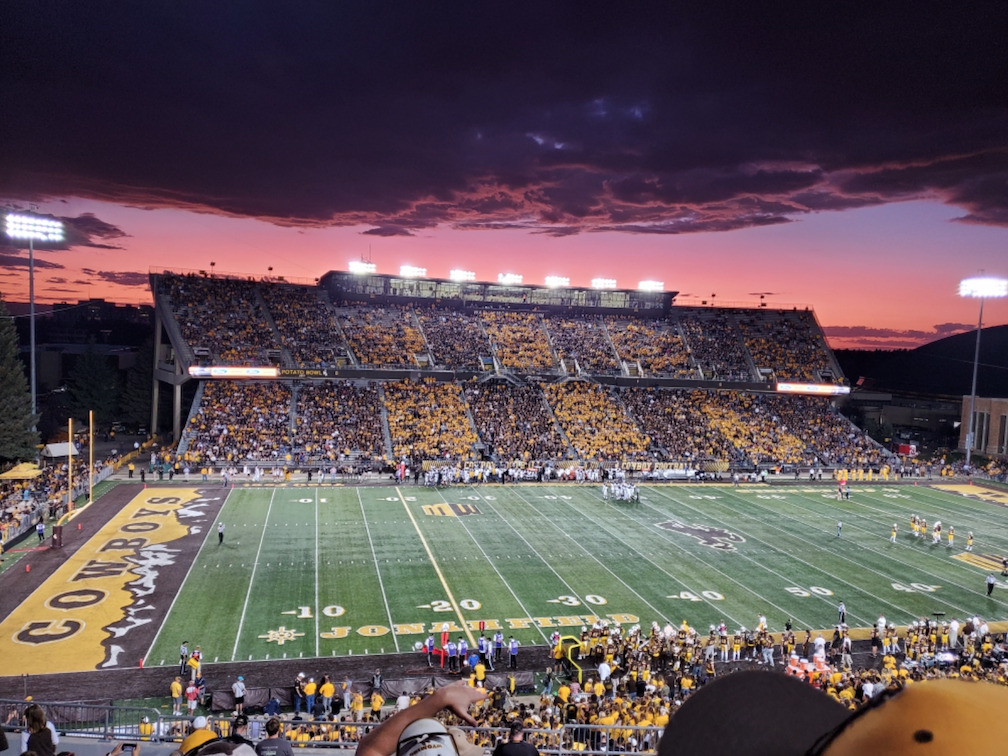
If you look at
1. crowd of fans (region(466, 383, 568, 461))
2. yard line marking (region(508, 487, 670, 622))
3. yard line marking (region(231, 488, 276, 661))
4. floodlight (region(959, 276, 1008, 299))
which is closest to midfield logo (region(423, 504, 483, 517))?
yard line marking (region(508, 487, 670, 622))

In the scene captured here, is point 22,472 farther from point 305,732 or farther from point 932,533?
point 932,533

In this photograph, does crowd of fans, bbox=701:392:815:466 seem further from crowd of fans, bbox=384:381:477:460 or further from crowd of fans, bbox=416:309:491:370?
crowd of fans, bbox=384:381:477:460

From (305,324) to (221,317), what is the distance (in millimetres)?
5680

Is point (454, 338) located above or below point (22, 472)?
above

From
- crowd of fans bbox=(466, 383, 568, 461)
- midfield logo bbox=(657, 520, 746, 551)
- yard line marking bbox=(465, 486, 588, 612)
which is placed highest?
crowd of fans bbox=(466, 383, 568, 461)

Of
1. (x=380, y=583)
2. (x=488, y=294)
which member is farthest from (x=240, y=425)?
(x=488, y=294)

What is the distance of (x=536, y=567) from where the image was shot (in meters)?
24.6

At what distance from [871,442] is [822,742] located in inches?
2211

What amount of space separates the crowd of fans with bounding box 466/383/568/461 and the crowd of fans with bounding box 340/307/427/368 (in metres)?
5.50

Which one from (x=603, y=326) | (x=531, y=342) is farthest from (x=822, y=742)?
(x=603, y=326)

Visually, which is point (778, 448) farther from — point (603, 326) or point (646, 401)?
point (603, 326)

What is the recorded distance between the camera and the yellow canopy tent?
2972 cm

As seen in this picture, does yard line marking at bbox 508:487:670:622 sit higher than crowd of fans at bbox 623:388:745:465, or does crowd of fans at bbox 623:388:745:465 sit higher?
crowd of fans at bbox 623:388:745:465

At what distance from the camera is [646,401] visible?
52.2 metres
